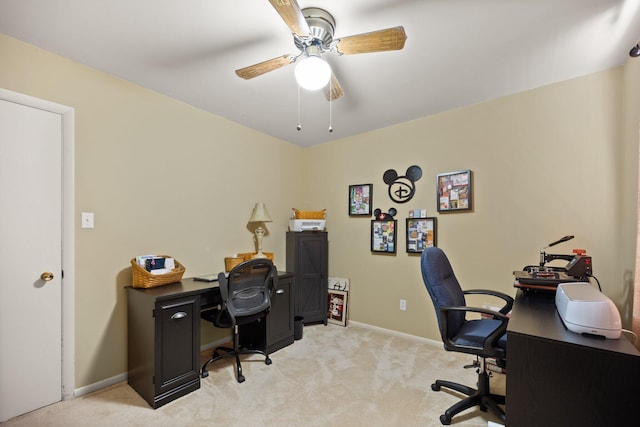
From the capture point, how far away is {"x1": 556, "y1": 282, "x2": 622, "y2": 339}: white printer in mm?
1154

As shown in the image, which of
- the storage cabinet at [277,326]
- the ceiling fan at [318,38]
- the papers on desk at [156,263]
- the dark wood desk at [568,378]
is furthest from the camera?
the storage cabinet at [277,326]

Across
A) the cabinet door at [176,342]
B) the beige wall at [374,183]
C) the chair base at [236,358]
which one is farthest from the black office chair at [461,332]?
the cabinet door at [176,342]

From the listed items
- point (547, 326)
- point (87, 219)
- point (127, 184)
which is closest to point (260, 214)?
point (127, 184)

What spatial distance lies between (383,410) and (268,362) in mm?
1096

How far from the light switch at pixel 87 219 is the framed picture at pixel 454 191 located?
3051mm

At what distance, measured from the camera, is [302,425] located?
1840 mm

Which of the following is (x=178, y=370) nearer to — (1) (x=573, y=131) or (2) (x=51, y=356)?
(2) (x=51, y=356)

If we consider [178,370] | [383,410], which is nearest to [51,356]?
[178,370]

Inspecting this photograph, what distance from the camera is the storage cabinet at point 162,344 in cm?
204

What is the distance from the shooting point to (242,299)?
8.15 ft

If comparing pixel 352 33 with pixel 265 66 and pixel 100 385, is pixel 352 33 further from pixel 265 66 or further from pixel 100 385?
pixel 100 385

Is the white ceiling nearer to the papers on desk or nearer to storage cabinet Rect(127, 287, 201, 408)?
the papers on desk

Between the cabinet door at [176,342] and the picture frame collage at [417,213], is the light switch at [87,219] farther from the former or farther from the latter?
the picture frame collage at [417,213]

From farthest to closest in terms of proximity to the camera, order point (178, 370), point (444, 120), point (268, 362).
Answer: point (444, 120)
point (268, 362)
point (178, 370)
